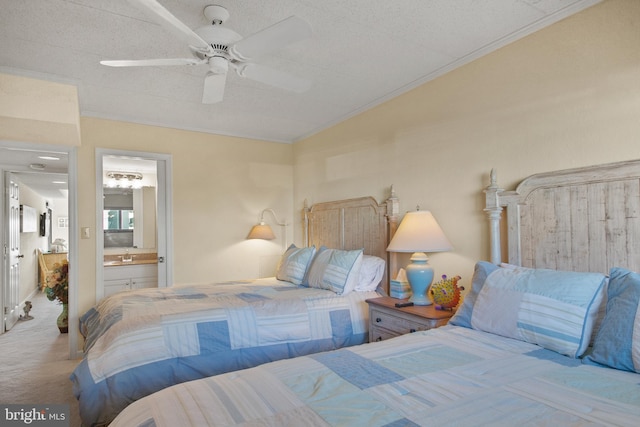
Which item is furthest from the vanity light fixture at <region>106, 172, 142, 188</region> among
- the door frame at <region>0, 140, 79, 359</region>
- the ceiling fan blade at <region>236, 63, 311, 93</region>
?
the ceiling fan blade at <region>236, 63, 311, 93</region>

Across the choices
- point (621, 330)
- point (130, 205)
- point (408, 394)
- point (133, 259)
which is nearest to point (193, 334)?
point (408, 394)

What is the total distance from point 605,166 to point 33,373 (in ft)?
14.8

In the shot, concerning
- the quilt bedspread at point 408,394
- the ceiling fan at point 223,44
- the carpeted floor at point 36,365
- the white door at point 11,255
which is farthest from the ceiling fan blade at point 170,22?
the white door at point 11,255

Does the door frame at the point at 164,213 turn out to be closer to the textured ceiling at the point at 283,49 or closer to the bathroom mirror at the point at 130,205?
the textured ceiling at the point at 283,49

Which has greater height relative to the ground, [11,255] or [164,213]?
[164,213]

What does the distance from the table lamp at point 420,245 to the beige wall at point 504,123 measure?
0.76 feet

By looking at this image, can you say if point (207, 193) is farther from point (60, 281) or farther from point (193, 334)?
point (193, 334)

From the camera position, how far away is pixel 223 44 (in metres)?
2.15

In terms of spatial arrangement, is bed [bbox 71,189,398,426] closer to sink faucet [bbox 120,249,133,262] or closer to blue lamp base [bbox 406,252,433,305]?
blue lamp base [bbox 406,252,433,305]

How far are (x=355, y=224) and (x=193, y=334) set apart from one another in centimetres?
197

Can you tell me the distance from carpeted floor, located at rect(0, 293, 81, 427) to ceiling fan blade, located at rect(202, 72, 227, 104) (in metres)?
2.33

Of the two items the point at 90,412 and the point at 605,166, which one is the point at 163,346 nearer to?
the point at 90,412

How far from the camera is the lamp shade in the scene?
14.8 ft

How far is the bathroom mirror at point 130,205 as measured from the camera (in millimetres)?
5305
